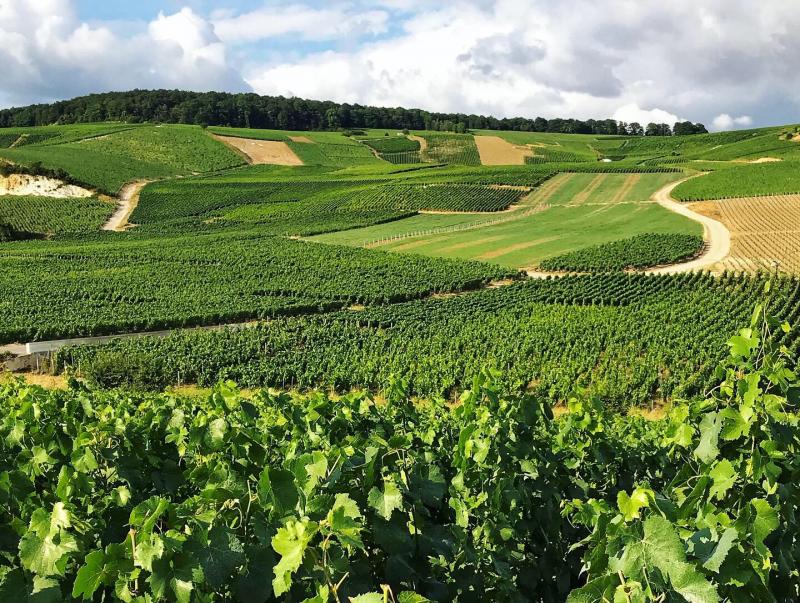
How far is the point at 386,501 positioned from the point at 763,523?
1941mm

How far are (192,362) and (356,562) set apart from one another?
3150cm

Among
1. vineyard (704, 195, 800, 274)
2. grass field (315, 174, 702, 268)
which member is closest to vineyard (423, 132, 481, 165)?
grass field (315, 174, 702, 268)

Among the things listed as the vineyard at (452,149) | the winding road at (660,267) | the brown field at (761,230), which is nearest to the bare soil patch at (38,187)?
the winding road at (660,267)

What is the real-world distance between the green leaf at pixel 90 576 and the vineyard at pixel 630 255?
51785mm

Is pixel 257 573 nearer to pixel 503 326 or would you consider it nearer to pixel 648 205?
pixel 503 326

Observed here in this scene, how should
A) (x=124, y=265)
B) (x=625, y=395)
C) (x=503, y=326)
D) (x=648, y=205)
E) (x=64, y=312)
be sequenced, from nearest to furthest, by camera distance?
1. (x=625, y=395)
2. (x=503, y=326)
3. (x=64, y=312)
4. (x=124, y=265)
5. (x=648, y=205)

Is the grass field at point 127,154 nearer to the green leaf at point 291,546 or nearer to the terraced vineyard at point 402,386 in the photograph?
the terraced vineyard at point 402,386

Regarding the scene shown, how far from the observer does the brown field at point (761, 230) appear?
5056 cm

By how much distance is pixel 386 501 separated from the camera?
141 inches

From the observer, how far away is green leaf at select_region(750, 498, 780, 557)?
3.31 m

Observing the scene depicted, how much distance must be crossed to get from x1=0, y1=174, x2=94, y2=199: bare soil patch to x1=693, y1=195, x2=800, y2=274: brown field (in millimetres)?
89312

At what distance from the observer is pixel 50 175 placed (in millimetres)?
103500

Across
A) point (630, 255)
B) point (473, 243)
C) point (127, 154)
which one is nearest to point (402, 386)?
point (630, 255)

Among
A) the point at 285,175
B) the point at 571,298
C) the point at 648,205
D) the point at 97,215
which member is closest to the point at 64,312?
the point at 571,298
